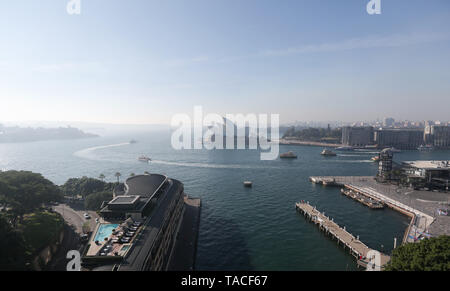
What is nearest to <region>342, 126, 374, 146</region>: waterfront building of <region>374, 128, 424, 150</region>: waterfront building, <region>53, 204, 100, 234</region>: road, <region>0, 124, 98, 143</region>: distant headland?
<region>374, 128, 424, 150</region>: waterfront building

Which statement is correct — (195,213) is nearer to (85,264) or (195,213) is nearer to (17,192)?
(85,264)

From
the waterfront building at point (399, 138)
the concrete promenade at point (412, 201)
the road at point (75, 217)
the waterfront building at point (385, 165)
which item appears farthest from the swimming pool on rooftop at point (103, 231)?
the waterfront building at point (399, 138)

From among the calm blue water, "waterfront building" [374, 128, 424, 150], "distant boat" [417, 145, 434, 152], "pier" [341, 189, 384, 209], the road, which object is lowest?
the calm blue water

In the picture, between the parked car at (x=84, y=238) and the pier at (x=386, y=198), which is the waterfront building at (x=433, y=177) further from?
the parked car at (x=84, y=238)

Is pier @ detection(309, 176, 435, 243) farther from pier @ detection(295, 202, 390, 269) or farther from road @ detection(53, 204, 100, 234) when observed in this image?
road @ detection(53, 204, 100, 234)

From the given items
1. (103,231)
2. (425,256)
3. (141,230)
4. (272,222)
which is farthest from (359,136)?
(103,231)
